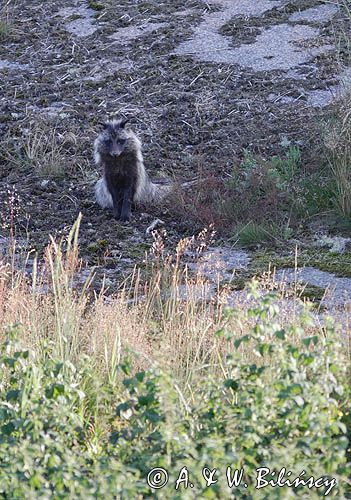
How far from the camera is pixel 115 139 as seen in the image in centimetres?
1001

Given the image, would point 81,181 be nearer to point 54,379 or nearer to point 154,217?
point 154,217

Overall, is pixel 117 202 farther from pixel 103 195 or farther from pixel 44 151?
pixel 44 151

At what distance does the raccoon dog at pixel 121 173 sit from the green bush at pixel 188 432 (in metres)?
5.02

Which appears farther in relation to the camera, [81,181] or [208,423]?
[81,181]

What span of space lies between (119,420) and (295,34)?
8906 mm

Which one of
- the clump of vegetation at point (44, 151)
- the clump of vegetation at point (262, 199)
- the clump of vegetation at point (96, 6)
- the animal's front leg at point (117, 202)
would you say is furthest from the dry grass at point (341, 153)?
the clump of vegetation at point (96, 6)

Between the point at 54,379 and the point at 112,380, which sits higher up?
the point at 54,379

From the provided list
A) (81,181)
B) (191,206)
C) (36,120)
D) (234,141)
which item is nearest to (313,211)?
(191,206)

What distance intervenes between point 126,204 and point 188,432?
5.45m

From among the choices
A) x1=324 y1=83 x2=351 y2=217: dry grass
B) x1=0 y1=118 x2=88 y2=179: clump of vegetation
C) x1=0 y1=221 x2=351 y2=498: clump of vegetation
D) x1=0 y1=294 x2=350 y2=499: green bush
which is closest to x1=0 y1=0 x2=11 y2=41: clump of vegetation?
x1=0 y1=118 x2=88 y2=179: clump of vegetation

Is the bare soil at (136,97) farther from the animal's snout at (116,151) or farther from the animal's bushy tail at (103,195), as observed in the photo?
the animal's snout at (116,151)

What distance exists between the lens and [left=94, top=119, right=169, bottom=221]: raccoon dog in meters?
9.86

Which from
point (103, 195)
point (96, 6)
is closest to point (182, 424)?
point (103, 195)

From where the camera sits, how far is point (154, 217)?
9711mm
